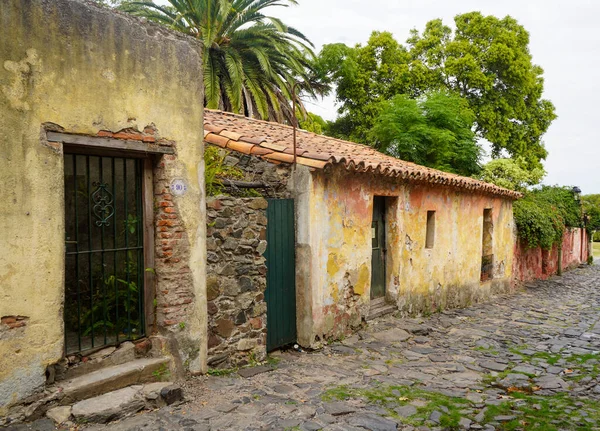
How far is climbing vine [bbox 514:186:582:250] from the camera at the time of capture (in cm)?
1574

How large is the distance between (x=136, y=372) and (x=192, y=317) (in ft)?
2.68

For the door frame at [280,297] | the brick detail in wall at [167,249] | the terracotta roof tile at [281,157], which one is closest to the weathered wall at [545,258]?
the door frame at [280,297]

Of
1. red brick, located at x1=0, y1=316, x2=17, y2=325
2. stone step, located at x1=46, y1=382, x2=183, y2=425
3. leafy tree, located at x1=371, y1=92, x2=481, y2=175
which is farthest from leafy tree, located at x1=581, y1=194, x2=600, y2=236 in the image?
red brick, located at x1=0, y1=316, x2=17, y2=325

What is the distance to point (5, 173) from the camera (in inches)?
147

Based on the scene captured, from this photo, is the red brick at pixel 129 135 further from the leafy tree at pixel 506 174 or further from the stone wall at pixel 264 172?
the leafy tree at pixel 506 174

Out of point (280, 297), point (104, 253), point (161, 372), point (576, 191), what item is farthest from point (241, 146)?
point (576, 191)

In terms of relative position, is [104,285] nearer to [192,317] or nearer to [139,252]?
[139,252]

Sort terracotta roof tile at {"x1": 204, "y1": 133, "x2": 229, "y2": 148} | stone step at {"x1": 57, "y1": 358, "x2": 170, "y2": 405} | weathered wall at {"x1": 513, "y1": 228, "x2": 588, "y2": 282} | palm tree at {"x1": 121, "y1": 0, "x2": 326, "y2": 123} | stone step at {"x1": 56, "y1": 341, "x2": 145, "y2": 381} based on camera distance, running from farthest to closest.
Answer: weathered wall at {"x1": 513, "y1": 228, "x2": 588, "y2": 282} → palm tree at {"x1": 121, "y1": 0, "x2": 326, "y2": 123} → terracotta roof tile at {"x1": 204, "y1": 133, "x2": 229, "y2": 148} → stone step at {"x1": 56, "y1": 341, "x2": 145, "y2": 381} → stone step at {"x1": 57, "y1": 358, "x2": 170, "y2": 405}

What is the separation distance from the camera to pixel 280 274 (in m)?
6.65

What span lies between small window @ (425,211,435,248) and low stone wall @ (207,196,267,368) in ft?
16.8

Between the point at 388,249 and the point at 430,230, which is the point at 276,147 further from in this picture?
the point at 430,230

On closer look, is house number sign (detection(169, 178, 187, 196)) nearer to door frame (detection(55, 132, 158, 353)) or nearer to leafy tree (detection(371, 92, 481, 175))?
door frame (detection(55, 132, 158, 353))

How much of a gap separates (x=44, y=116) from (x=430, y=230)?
8071 mm

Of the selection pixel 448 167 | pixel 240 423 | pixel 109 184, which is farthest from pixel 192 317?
pixel 448 167
